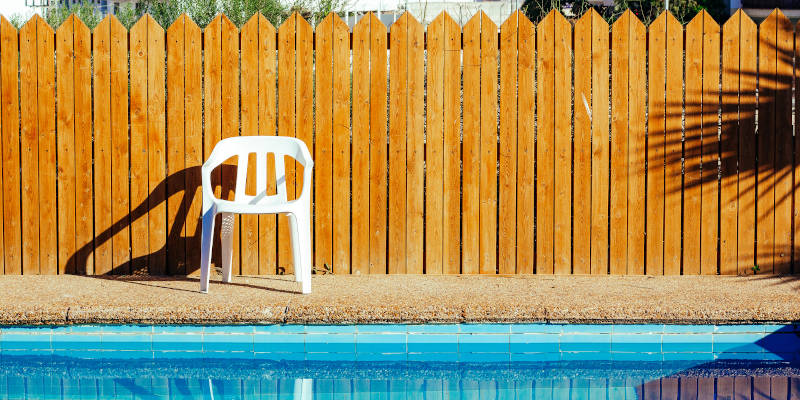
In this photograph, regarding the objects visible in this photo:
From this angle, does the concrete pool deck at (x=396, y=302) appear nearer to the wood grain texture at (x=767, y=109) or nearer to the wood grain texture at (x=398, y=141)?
the wood grain texture at (x=398, y=141)

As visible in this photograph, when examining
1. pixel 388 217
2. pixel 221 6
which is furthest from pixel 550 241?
pixel 221 6

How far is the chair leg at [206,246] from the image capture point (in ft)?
14.2

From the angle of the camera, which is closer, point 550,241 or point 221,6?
point 550,241

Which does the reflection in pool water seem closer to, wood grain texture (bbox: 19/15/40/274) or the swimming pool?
the swimming pool

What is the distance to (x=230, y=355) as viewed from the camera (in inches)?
153

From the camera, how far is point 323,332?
3893 millimetres

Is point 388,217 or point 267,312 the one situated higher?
point 388,217

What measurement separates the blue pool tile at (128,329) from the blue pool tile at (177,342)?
0.15ft

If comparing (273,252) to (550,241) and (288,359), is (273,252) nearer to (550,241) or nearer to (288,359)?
(288,359)

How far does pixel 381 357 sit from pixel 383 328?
13 centimetres

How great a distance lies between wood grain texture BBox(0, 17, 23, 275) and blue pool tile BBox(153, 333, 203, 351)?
171cm

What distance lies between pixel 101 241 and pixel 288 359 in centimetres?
182

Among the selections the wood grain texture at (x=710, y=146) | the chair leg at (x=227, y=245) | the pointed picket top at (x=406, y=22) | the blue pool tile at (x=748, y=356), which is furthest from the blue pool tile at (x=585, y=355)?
the pointed picket top at (x=406, y=22)

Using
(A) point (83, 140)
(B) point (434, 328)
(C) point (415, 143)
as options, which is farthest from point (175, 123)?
(B) point (434, 328)
